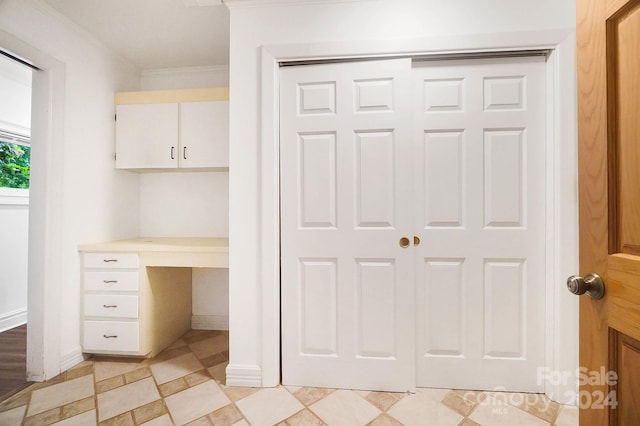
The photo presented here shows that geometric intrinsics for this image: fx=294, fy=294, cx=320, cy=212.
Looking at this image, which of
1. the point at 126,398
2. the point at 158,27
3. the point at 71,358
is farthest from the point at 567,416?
the point at 158,27

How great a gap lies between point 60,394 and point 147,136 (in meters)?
1.89

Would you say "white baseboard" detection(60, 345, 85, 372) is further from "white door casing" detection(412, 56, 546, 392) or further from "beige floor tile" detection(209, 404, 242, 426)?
"white door casing" detection(412, 56, 546, 392)

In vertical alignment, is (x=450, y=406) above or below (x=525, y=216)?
below

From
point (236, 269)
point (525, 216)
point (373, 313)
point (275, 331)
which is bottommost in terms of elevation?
point (275, 331)

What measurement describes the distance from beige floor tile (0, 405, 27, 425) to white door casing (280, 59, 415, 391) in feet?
4.66

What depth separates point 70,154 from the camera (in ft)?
6.96

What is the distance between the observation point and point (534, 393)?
5.66ft

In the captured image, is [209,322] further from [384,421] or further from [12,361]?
[384,421]

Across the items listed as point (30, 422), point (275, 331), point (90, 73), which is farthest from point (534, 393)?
point (90, 73)

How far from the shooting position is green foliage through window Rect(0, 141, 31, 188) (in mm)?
3020

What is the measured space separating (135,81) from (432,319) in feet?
10.7

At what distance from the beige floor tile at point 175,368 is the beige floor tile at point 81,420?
0.38 meters

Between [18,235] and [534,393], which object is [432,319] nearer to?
[534,393]

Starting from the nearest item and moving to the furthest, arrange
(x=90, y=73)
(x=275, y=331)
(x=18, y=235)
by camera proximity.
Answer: (x=275, y=331) → (x=90, y=73) → (x=18, y=235)
